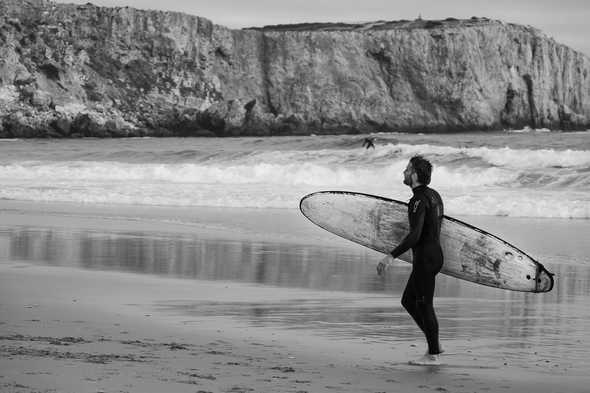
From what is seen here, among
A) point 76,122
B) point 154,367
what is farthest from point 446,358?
point 76,122

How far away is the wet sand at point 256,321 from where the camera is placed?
16.3ft

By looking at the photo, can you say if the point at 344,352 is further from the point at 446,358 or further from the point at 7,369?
the point at 7,369

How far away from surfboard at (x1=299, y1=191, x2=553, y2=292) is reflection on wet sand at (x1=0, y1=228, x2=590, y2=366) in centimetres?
33

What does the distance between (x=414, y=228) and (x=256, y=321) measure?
4.86ft

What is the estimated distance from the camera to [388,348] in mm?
5898

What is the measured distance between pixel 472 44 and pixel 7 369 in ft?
327

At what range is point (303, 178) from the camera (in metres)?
25.5

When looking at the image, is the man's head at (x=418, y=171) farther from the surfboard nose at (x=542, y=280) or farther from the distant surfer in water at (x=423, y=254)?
the surfboard nose at (x=542, y=280)

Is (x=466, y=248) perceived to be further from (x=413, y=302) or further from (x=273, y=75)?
(x=273, y=75)

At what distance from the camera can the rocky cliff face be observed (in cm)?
7544

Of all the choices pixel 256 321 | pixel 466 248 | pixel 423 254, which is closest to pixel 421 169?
pixel 423 254

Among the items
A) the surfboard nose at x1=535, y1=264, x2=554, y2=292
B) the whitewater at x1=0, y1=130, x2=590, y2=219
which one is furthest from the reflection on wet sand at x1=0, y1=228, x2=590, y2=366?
the whitewater at x1=0, y1=130, x2=590, y2=219

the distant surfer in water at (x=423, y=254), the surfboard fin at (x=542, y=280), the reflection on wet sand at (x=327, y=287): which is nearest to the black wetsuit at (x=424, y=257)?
the distant surfer in water at (x=423, y=254)

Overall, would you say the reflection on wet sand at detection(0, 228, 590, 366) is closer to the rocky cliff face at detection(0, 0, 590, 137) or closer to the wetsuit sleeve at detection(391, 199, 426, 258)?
the wetsuit sleeve at detection(391, 199, 426, 258)
